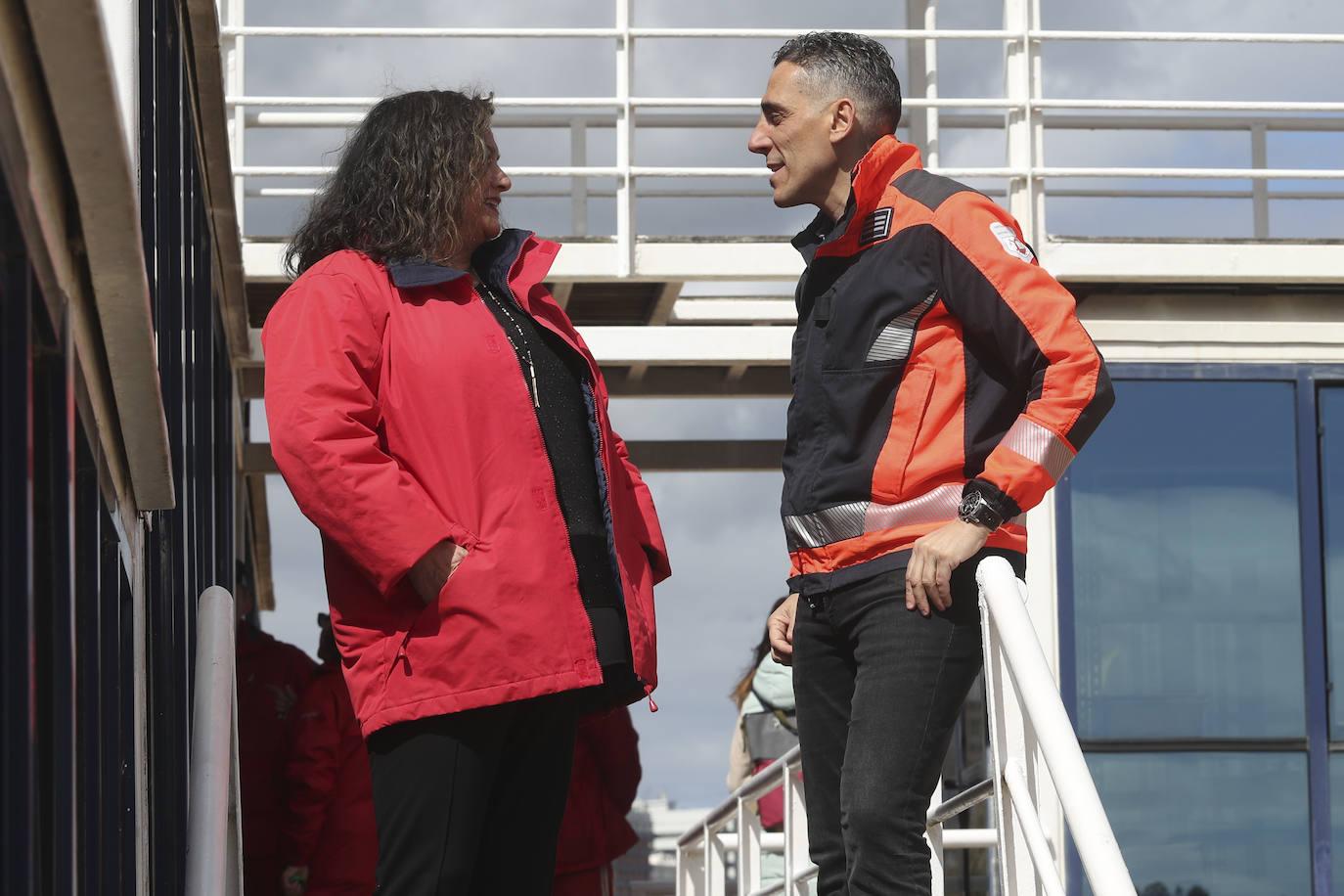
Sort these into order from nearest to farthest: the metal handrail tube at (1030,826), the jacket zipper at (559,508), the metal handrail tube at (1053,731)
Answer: the metal handrail tube at (1053,731) < the metal handrail tube at (1030,826) < the jacket zipper at (559,508)

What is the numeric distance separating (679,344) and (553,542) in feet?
16.2

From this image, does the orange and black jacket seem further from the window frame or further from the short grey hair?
the window frame

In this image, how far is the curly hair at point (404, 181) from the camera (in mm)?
3143

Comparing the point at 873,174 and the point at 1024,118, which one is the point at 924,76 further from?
the point at 873,174

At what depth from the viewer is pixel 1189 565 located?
7.84 meters

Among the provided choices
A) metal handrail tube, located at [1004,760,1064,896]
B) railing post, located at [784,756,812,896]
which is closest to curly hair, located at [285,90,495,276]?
metal handrail tube, located at [1004,760,1064,896]

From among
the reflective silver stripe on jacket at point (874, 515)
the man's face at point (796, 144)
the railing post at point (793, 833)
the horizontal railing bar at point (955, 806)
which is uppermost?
the man's face at point (796, 144)

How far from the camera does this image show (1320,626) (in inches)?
306

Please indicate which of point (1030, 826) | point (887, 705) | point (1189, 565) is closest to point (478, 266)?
point (887, 705)

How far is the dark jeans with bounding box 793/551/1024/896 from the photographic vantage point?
293cm

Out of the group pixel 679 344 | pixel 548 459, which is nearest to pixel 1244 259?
pixel 679 344

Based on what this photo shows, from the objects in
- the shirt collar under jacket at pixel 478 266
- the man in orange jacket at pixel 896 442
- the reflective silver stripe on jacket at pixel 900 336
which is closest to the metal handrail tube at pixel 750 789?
the man in orange jacket at pixel 896 442

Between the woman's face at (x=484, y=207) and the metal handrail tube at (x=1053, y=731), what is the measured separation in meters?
1.05

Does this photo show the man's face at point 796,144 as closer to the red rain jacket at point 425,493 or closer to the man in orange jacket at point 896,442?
the man in orange jacket at point 896,442
